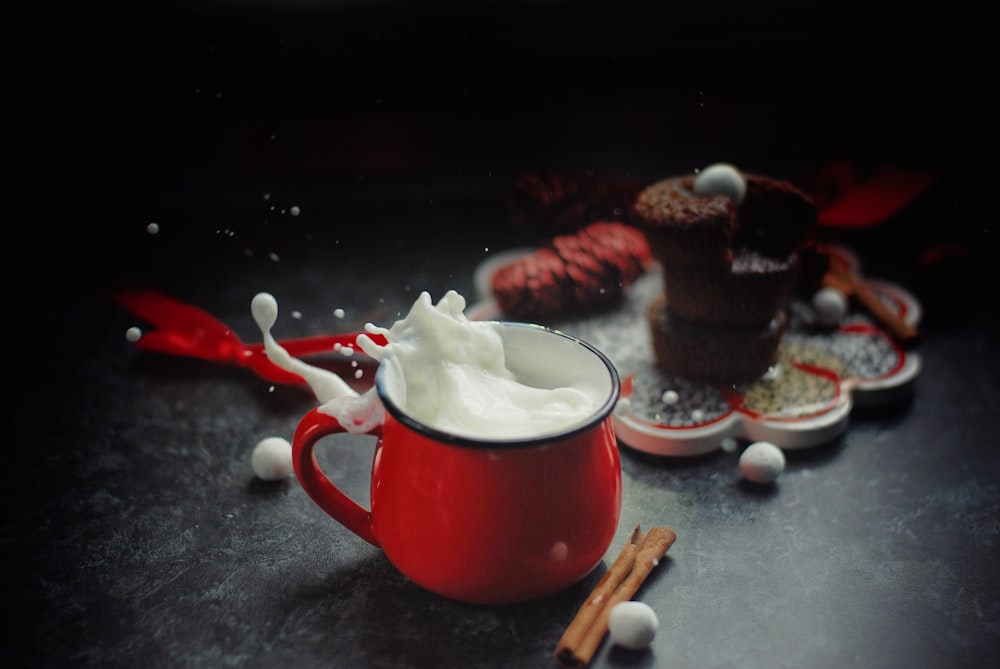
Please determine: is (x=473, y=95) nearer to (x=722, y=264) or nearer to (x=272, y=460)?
(x=722, y=264)

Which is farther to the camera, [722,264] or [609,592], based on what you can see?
[722,264]

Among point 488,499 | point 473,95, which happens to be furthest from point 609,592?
point 473,95

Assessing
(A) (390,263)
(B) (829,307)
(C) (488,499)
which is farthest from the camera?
(A) (390,263)

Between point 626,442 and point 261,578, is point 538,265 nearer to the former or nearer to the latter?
point 626,442

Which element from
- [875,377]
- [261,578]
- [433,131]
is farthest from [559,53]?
[261,578]

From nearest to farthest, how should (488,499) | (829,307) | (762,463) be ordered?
(488,499), (762,463), (829,307)

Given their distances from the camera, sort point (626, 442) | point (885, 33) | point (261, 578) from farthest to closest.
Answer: point (885, 33), point (626, 442), point (261, 578)

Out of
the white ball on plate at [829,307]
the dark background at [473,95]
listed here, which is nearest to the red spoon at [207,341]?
the dark background at [473,95]
